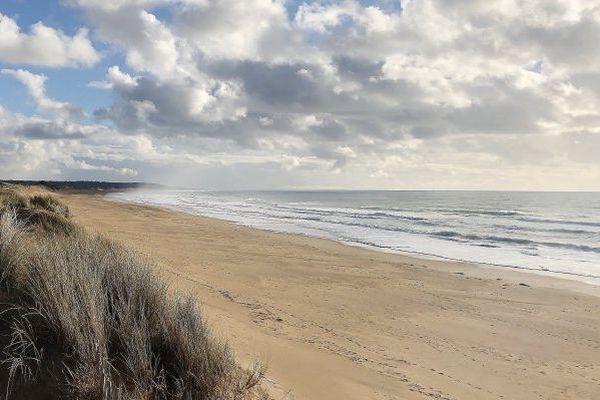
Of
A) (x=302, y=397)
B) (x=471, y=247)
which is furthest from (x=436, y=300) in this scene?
(x=471, y=247)

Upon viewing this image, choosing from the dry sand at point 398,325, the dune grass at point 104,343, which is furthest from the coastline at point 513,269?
the dune grass at point 104,343

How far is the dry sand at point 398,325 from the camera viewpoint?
20.5ft

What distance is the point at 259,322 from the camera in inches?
331

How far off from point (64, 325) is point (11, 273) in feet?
6.14

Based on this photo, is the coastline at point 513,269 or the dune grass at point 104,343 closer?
the dune grass at point 104,343

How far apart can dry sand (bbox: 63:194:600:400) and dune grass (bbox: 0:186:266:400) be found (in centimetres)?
99

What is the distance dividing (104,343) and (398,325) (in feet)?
20.9

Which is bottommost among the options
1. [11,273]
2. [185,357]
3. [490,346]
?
[490,346]

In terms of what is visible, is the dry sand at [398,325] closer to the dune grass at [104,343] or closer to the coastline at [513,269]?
the coastline at [513,269]

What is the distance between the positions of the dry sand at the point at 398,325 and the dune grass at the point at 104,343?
0.99 m

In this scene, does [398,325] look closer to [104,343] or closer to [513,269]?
[104,343]

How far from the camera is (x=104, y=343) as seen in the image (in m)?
4.03

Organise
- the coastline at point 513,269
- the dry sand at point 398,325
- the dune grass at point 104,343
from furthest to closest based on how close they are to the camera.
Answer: the coastline at point 513,269 < the dry sand at point 398,325 < the dune grass at point 104,343

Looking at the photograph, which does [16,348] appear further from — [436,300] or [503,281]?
[503,281]
